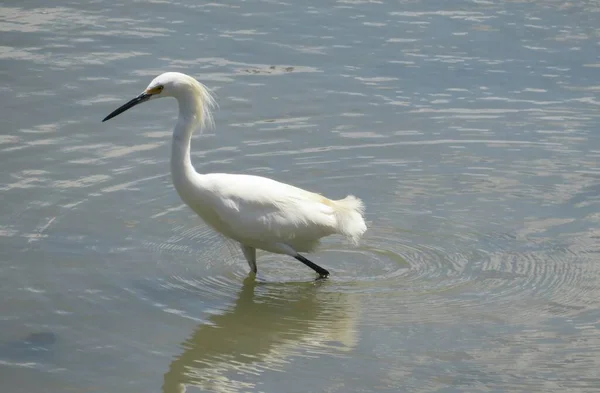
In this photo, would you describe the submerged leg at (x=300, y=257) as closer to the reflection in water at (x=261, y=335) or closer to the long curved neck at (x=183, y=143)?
the reflection in water at (x=261, y=335)

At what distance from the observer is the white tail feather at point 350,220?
8492 mm

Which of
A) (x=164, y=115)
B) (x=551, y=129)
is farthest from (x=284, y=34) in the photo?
(x=551, y=129)

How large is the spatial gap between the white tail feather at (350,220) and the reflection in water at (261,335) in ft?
1.50

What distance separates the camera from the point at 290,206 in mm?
8344

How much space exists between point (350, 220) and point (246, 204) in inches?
35.1

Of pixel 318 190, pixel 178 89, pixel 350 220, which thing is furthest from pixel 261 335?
pixel 318 190

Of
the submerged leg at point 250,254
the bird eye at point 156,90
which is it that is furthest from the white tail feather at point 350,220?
the bird eye at point 156,90

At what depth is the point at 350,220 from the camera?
852 centimetres

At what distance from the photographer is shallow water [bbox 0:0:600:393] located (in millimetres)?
7043

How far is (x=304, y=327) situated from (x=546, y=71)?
20.1 ft

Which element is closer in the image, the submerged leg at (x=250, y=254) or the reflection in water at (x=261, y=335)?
the reflection in water at (x=261, y=335)

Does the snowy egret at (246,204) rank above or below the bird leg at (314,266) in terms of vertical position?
above

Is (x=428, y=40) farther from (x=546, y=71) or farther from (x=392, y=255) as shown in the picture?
(x=392, y=255)

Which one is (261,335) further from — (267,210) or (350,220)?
(350,220)
